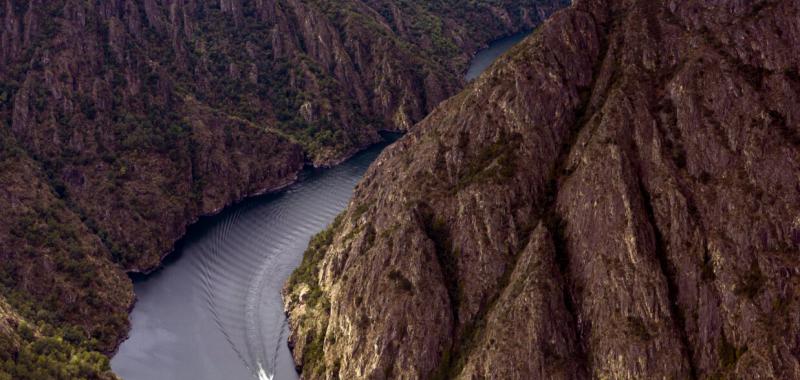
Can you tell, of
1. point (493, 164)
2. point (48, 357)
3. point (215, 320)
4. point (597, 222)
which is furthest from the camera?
point (215, 320)

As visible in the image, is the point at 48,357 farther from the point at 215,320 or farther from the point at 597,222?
the point at 597,222

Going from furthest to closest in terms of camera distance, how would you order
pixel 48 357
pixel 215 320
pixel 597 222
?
pixel 215 320, pixel 48 357, pixel 597 222

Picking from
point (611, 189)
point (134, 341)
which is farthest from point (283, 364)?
point (611, 189)

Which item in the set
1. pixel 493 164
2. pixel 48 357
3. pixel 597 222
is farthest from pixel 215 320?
pixel 597 222

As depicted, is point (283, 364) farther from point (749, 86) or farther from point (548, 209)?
point (749, 86)

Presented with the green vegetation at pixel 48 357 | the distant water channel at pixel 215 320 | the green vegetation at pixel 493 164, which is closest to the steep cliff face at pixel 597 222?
the green vegetation at pixel 493 164

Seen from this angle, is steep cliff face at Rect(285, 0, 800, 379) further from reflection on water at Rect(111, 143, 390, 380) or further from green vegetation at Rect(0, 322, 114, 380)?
green vegetation at Rect(0, 322, 114, 380)

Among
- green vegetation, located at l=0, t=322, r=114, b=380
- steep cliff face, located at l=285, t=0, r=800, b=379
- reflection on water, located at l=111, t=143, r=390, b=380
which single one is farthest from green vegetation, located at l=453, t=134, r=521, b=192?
green vegetation, located at l=0, t=322, r=114, b=380

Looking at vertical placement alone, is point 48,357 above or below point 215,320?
above
